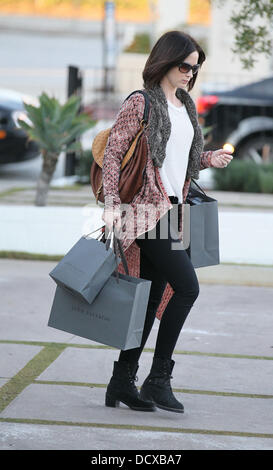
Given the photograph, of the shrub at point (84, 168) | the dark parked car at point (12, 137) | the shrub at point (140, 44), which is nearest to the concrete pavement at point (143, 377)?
the shrub at point (84, 168)

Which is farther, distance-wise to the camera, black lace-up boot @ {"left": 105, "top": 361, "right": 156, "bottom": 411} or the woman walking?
black lace-up boot @ {"left": 105, "top": 361, "right": 156, "bottom": 411}

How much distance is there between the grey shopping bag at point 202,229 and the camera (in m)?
4.55

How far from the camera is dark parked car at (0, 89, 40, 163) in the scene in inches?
518

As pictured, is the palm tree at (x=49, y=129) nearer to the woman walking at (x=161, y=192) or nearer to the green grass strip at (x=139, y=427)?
the woman walking at (x=161, y=192)

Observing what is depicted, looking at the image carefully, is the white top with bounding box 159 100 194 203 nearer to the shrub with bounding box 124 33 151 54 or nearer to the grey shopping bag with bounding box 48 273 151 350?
the grey shopping bag with bounding box 48 273 151 350

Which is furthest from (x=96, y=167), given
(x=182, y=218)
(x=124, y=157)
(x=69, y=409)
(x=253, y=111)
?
(x=253, y=111)

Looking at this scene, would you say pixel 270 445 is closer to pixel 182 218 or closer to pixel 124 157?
pixel 182 218

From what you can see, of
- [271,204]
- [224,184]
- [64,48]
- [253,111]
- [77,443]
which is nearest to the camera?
[77,443]

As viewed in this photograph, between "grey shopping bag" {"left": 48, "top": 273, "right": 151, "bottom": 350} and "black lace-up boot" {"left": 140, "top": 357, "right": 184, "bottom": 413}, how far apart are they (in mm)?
250

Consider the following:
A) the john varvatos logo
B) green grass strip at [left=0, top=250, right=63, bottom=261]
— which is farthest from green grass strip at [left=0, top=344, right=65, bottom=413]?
green grass strip at [left=0, top=250, right=63, bottom=261]

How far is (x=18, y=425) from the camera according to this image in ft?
13.4

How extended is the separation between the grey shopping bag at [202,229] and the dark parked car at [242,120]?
26.5 feet

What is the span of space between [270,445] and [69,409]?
95 centimetres

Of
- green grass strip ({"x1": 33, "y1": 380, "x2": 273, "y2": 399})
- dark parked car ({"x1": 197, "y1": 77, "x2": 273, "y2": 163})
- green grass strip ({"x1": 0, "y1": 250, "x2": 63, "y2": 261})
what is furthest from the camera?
dark parked car ({"x1": 197, "y1": 77, "x2": 273, "y2": 163})
